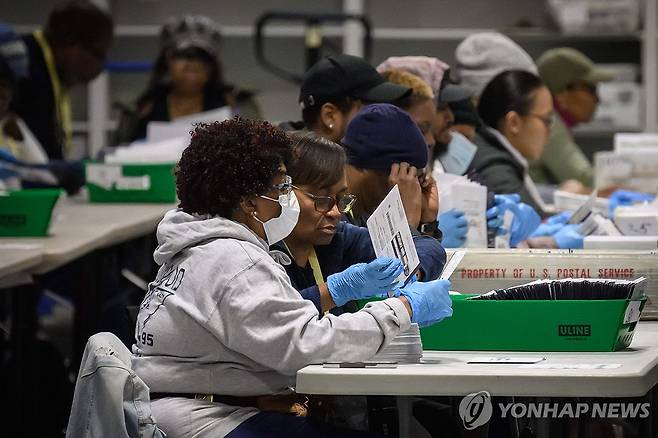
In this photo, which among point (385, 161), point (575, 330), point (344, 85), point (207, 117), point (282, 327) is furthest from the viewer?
point (207, 117)

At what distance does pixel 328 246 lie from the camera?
9.04 feet

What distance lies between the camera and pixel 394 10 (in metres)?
8.45

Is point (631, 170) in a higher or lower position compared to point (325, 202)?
lower

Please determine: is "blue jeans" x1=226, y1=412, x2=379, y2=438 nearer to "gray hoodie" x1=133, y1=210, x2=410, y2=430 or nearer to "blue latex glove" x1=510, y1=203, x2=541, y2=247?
"gray hoodie" x1=133, y1=210, x2=410, y2=430

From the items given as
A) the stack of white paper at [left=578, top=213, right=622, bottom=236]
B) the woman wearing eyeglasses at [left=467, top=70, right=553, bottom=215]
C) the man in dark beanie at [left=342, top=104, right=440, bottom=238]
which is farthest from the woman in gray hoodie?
the woman wearing eyeglasses at [left=467, top=70, right=553, bottom=215]

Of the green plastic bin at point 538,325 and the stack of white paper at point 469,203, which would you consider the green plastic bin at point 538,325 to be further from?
the stack of white paper at point 469,203

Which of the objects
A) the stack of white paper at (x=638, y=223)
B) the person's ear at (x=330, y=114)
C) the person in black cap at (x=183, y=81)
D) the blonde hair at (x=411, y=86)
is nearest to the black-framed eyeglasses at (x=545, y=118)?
the blonde hair at (x=411, y=86)

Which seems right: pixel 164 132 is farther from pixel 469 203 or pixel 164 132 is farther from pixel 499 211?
pixel 469 203

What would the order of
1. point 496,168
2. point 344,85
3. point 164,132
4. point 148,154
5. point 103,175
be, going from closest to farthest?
point 344,85 → point 496,168 → point 148,154 → point 103,175 → point 164,132

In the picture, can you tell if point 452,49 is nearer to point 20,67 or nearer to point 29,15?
point 29,15

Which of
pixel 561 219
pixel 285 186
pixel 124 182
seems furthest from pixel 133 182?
pixel 285 186

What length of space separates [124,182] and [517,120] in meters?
1.77

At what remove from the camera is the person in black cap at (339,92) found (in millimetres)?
3426

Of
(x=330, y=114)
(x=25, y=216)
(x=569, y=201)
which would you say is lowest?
(x=569, y=201)
